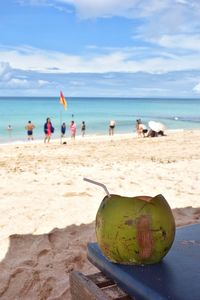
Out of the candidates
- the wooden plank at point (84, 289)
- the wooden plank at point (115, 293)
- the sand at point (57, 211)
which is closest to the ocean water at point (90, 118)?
the sand at point (57, 211)

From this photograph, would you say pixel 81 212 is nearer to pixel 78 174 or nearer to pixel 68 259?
pixel 68 259

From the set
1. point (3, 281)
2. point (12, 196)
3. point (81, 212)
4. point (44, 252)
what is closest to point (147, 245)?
point (3, 281)

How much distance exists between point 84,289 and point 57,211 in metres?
3.61

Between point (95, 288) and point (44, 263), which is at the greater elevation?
point (95, 288)

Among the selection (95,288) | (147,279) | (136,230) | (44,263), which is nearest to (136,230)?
(136,230)

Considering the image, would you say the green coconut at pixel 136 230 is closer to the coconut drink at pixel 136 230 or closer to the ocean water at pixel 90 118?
the coconut drink at pixel 136 230

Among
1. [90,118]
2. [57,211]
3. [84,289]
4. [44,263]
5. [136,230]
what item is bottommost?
[44,263]

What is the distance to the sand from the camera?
11.1 feet

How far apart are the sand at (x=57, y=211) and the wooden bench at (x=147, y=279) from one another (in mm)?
1613

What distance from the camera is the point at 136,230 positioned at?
1.46 meters

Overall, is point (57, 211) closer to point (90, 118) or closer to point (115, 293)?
point (115, 293)

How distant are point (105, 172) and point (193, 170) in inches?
70.5

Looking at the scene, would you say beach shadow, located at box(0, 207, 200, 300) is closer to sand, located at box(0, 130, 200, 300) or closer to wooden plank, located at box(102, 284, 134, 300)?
sand, located at box(0, 130, 200, 300)

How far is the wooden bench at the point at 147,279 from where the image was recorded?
1315mm
